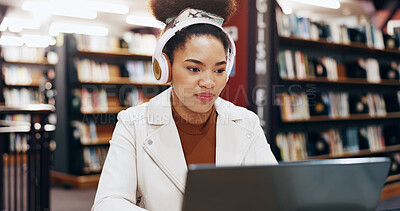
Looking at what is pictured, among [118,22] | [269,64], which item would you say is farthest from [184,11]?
[118,22]

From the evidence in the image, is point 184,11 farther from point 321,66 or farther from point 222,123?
point 321,66

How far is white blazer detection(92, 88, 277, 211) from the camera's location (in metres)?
1.07

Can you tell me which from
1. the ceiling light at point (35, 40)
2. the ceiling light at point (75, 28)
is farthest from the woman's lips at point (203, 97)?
the ceiling light at point (35, 40)

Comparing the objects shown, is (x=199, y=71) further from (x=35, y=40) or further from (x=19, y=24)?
(x=35, y=40)

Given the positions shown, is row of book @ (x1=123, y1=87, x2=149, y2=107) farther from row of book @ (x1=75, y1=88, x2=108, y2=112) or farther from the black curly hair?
the black curly hair

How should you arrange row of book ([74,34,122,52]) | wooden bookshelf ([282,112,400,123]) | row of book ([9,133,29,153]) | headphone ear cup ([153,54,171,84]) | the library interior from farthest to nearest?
row of book ([74,34,122,52]) → wooden bookshelf ([282,112,400,123]) → the library interior → row of book ([9,133,29,153]) → headphone ear cup ([153,54,171,84])

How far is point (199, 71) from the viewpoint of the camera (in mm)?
1116

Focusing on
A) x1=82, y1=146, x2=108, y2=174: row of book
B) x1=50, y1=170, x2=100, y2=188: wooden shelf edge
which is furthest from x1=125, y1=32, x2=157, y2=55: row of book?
x1=50, y1=170, x2=100, y2=188: wooden shelf edge

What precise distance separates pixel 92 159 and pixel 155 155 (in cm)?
442

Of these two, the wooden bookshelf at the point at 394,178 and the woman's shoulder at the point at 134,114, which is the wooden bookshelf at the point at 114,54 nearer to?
the wooden bookshelf at the point at 394,178

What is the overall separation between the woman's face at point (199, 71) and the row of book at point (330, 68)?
9.05ft

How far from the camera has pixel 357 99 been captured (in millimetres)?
4770

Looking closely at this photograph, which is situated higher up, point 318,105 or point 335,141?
point 318,105

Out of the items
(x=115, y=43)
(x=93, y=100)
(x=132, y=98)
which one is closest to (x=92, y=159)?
(x=93, y=100)
